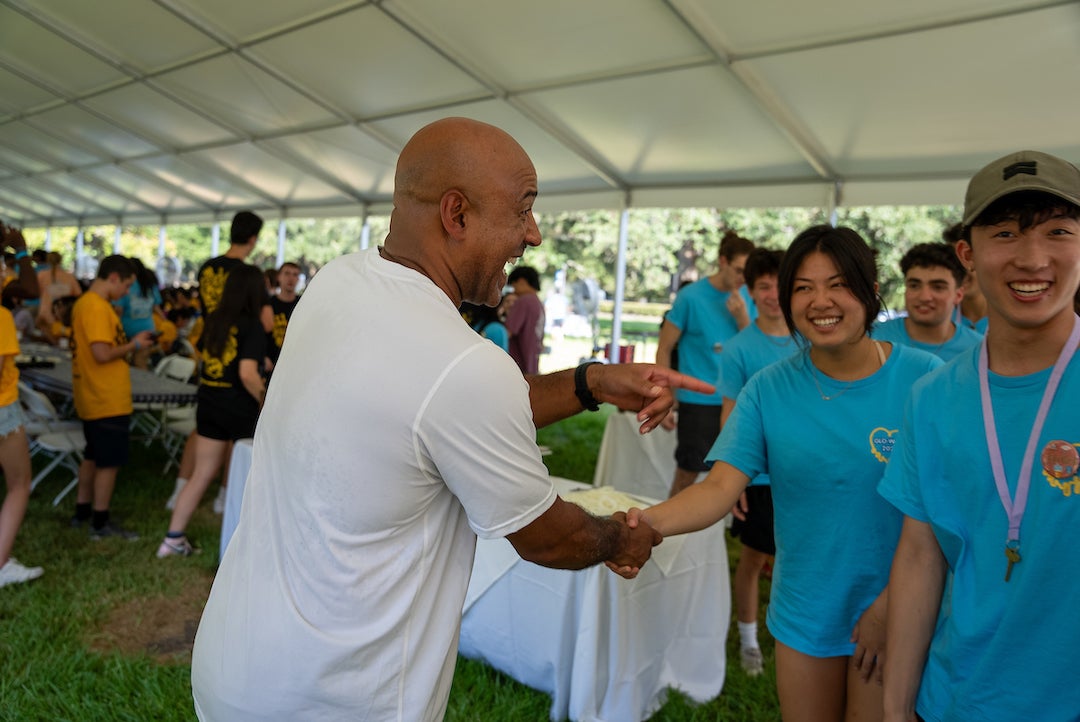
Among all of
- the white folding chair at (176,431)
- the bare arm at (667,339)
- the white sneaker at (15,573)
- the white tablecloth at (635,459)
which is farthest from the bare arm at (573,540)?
the white folding chair at (176,431)

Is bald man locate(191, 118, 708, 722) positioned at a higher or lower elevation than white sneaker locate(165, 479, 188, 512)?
higher

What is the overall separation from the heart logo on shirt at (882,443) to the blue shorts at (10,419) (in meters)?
4.08

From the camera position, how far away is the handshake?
1741mm

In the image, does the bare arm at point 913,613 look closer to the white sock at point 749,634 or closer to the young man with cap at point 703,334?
the white sock at point 749,634

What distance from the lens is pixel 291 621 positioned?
4.26 ft

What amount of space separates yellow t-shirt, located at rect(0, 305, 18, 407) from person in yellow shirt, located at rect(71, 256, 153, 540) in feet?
2.77

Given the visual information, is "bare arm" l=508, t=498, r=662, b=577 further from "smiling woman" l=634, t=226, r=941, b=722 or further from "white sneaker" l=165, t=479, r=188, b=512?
"white sneaker" l=165, t=479, r=188, b=512

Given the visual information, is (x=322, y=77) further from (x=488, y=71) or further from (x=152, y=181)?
(x=152, y=181)

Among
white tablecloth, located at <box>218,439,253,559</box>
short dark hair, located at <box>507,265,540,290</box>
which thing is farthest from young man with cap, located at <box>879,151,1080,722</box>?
short dark hair, located at <box>507,265,540,290</box>

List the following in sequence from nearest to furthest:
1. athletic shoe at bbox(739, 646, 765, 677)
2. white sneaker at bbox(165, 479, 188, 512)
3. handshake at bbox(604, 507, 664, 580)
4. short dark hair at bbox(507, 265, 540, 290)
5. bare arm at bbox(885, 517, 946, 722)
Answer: bare arm at bbox(885, 517, 946, 722), handshake at bbox(604, 507, 664, 580), athletic shoe at bbox(739, 646, 765, 677), white sneaker at bbox(165, 479, 188, 512), short dark hair at bbox(507, 265, 540, 290)

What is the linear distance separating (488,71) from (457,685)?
6.69 m

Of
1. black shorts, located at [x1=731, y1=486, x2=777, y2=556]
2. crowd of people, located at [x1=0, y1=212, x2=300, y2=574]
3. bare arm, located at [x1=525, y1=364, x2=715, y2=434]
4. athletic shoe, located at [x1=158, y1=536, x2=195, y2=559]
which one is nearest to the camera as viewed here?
bare arm, located at [x1=525, y1=364, x2=715, y2=434]

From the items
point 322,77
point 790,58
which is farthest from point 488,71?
point 790,58

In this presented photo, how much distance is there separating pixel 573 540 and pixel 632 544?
0.36 meters
